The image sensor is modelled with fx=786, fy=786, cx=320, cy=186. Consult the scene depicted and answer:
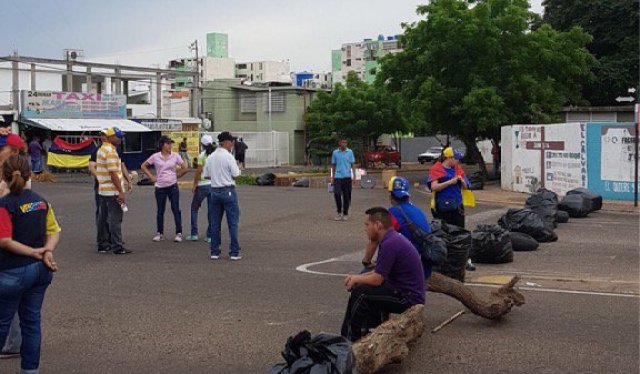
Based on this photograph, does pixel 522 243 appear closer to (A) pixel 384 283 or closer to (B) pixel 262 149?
(A) pixel 384 283

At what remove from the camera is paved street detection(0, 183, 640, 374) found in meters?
6.31

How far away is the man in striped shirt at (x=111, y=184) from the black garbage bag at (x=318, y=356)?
22.9ft

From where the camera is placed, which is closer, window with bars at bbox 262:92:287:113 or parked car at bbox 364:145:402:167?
parked car at bbox 364:145:402:167

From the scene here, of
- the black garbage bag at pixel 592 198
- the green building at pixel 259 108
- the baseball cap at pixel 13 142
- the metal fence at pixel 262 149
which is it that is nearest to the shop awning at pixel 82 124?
the metal fence at pixel 262 149

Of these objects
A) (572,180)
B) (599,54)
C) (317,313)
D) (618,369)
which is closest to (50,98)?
(572,180)

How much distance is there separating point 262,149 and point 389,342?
44.4 meters

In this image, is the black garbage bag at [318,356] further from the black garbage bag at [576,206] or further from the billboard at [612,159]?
the billboard at [612,159]

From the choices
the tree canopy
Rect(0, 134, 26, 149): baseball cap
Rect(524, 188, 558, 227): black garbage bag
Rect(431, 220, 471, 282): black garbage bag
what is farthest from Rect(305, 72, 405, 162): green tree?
Rect(0, 134, 26, 149): baseball cap

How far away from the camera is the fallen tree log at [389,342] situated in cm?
555

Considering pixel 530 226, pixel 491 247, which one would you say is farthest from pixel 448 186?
pixel 530 226

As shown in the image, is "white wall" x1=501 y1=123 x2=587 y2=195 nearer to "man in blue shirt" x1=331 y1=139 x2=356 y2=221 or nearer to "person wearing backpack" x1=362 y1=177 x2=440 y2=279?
"man in blue shirt" x1=331 y1=139 x2=356 y2=221

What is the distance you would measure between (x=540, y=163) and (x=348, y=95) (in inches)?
876

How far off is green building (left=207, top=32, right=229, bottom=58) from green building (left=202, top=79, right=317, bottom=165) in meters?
93.2

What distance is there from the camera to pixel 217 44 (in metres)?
154
